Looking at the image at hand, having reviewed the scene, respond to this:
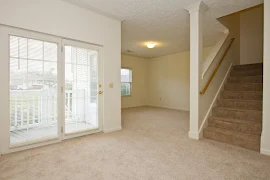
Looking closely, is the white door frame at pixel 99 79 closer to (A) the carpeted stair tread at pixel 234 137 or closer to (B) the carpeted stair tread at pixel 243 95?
(A) the carpeted stair tread at pixel 234 137

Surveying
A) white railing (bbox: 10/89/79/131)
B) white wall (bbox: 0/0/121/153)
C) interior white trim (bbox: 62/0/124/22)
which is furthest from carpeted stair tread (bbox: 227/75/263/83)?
white railing (bbox: 10/89/79/131)

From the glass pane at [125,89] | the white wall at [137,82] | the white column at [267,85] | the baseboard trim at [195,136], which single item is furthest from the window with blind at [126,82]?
the white column at [267,85]

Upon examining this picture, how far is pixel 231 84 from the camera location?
3.93m

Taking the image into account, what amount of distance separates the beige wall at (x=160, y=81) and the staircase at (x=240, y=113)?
279cm

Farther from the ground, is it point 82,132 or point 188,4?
point 188,4

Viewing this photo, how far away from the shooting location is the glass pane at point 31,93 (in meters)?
2.40

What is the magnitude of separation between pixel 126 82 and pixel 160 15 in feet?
14.4

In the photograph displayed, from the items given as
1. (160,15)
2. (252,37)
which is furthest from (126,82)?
(252,37)

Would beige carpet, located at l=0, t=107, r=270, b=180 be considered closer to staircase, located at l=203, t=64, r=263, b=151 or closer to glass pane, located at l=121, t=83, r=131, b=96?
staircase, located at l=203, t=64, r=263, b=151

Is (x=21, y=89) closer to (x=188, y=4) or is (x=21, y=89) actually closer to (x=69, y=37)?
(x=69, y=37)

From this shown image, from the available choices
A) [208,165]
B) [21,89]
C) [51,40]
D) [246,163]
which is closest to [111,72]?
[51,40]

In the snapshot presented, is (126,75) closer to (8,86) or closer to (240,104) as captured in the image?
(240,104)

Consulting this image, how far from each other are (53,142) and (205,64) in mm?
3510

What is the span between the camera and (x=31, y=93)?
8.34 ft
